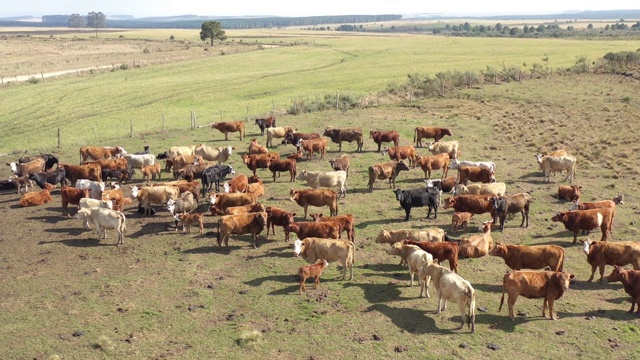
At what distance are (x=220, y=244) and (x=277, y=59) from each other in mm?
68684

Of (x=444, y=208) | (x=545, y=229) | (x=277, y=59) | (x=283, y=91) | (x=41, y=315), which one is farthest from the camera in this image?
(x=277, y=59)

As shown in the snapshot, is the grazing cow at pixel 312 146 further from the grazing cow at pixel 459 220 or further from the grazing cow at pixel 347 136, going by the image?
the grazing cow at pixel 459 220

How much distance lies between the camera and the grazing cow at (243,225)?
17031 mm

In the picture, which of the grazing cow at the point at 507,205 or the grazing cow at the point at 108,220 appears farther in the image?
the grazing cow at the point at 507,205

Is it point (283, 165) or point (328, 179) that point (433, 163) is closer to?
point (328, 179)

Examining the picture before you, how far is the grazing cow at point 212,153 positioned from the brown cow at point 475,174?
35.9 ft

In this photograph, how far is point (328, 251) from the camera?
1510 centimetres

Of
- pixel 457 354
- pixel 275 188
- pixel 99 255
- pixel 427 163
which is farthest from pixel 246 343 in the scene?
pixel 427 163

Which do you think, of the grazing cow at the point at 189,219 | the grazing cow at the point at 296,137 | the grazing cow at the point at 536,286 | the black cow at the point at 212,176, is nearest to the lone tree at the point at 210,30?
the grazing cow at the point at 296,137

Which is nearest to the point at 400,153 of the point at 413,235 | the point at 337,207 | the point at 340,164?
the point at 340,164

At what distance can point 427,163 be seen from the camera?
79.5 ft

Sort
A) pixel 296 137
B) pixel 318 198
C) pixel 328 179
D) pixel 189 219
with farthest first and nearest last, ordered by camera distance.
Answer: pixel 296 137 < pixel 328 179 < pixel 318 198 < pixel 189 219

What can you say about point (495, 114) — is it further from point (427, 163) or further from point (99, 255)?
point (99, 255)

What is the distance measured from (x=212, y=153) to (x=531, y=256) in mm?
16507
